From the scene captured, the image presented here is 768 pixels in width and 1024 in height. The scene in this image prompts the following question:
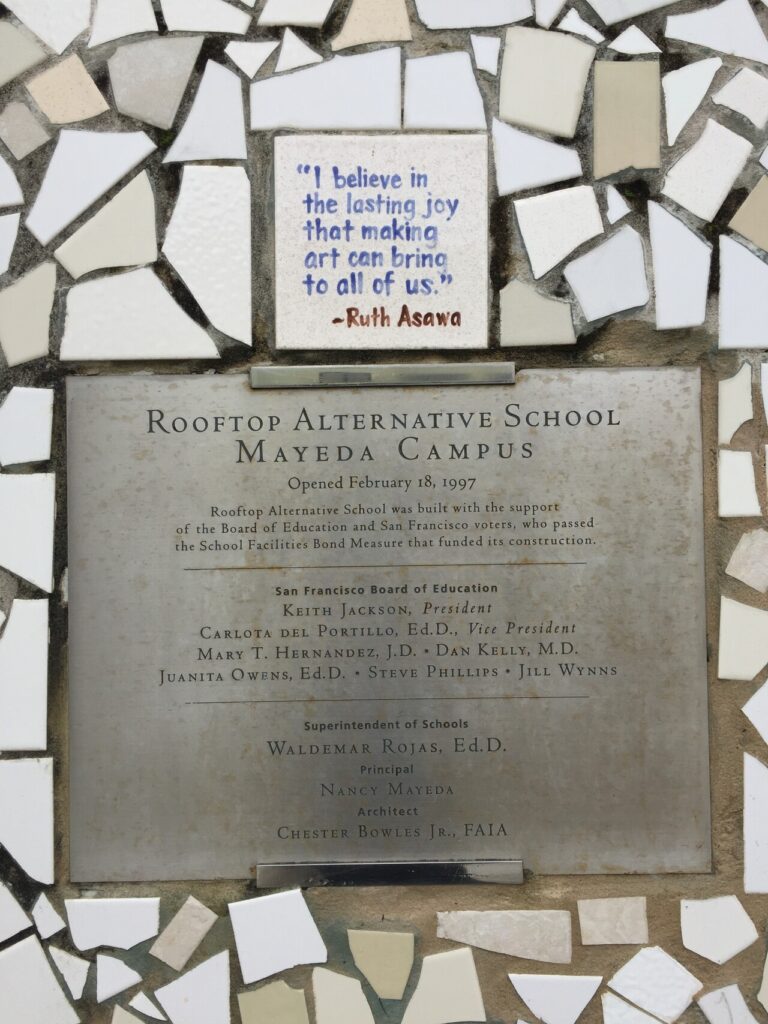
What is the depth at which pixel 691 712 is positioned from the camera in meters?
2.21

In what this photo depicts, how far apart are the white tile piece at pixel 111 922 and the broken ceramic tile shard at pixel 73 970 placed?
0.04 m

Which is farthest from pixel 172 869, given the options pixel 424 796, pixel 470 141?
pixel 470 141

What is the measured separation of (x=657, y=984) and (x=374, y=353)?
1.71 m

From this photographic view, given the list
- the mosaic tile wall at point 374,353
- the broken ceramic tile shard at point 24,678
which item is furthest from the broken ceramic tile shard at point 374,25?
the broken ceramic tile shard at point 24,678

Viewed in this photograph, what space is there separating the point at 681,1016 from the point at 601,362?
1.63 metres

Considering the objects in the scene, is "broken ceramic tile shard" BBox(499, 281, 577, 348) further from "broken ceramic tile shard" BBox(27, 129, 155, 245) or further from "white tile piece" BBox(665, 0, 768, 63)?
"broken ceramic tile shard" BBox(27, 129, 155, 245)

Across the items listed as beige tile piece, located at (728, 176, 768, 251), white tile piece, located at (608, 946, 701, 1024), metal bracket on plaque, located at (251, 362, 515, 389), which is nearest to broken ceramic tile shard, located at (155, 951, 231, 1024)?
white tile piece, located at (608, 946, 701, 1024)

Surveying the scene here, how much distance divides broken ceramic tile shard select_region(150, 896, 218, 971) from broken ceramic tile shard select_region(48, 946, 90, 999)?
0.57 feet

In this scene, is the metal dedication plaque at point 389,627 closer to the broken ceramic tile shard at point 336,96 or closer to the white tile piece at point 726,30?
the broken ceramic tile shard at point 336,96

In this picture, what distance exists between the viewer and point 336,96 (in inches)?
88.0

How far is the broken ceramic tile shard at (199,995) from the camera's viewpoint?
7.19ft

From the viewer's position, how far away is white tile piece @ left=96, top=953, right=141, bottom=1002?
7.22 ft

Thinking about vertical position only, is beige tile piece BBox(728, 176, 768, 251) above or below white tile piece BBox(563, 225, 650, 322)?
above

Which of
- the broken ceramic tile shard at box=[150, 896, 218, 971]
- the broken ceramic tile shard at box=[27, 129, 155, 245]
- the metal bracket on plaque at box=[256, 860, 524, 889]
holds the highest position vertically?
the broken ceramic tile shard at box=[27, 129, 155, 245]
